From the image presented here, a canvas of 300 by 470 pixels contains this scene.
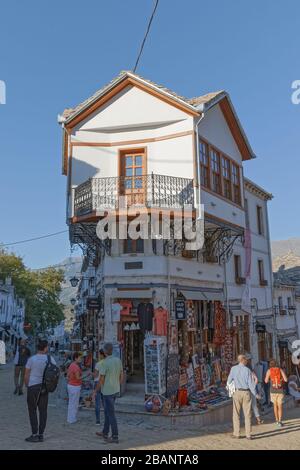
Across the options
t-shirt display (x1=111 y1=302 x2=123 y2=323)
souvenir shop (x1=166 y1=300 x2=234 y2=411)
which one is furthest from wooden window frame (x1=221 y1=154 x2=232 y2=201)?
t-shirt display (x1=111 y1=302 x2=123 y2=323)

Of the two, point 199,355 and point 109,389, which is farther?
point 199,355

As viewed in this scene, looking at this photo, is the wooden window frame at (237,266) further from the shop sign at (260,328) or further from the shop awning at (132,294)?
the shop awning at (132,294)

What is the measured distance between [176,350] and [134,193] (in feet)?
18.2

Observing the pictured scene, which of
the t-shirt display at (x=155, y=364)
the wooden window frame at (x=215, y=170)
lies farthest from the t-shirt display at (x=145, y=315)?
the wooden window frame at (x=215, y=170)

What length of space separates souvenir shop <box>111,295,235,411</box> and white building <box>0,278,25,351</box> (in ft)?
93.9

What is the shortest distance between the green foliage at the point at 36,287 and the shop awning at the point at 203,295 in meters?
38.0

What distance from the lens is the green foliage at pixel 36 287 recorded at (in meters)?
51.6

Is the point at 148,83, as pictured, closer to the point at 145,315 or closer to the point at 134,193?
the point at 134,193

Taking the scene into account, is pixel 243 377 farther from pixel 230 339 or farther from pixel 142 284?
pixel 230 339

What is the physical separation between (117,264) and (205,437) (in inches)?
258

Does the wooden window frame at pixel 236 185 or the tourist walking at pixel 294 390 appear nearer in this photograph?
the wooden window frame at pixel 236 185

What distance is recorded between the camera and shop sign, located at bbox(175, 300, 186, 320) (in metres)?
14.0

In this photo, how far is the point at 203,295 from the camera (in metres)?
15.6

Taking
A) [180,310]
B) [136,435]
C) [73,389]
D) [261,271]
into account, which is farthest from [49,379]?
[261,271]
